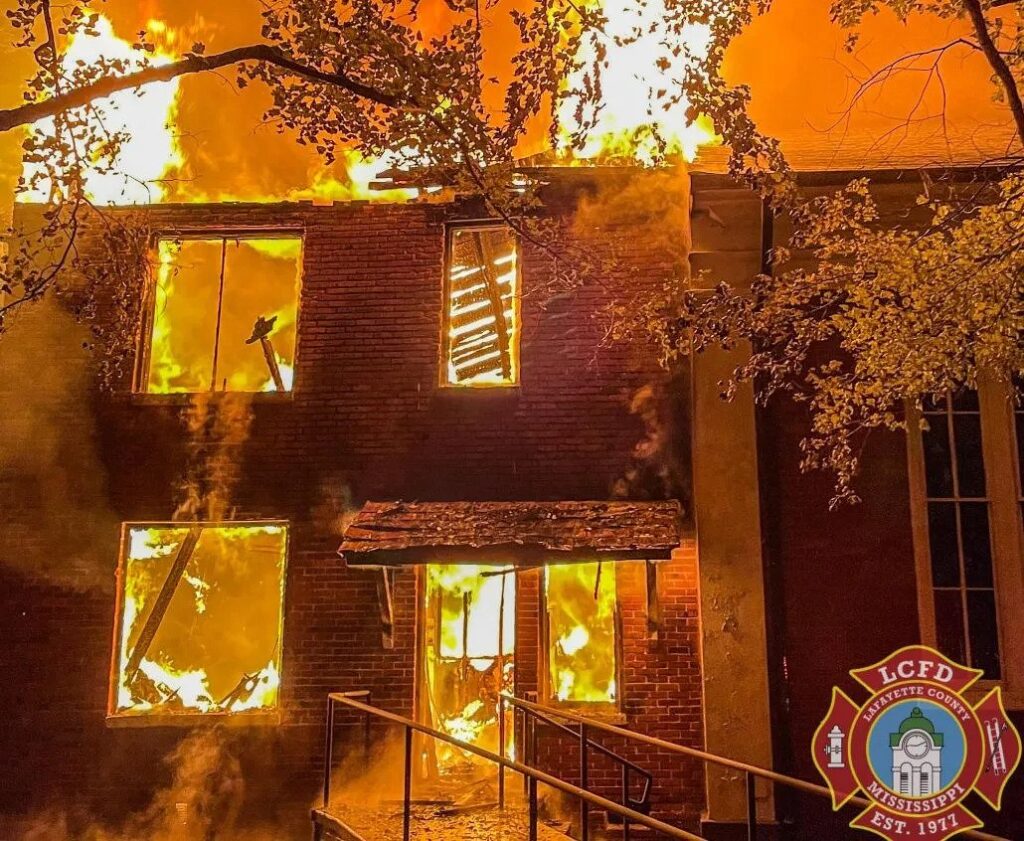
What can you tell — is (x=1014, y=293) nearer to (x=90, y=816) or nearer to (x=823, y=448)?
(x=823, y=448)

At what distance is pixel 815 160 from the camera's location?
900 cm

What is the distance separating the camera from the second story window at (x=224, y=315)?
936 cm

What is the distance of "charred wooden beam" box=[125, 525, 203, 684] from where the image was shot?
860 centimetres

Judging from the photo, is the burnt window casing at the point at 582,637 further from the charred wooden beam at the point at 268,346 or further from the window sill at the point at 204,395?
the charred wooden beam at the point at 268,346

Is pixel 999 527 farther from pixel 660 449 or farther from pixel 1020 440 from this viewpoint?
pixel 660 449

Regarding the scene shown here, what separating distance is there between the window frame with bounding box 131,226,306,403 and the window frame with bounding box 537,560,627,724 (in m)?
3.49

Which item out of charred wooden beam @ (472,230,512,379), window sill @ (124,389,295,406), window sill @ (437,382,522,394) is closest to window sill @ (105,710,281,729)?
window sill @ (124,389,295,406)

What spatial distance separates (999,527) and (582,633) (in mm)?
3972

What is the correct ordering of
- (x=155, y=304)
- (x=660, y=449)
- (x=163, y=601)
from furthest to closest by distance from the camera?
(x=155, y=304), (x=163, y=601), (x=660, y=449)

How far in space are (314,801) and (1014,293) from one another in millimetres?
7397

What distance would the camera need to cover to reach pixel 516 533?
299 inches

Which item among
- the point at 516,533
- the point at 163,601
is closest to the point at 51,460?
the point at 163,601

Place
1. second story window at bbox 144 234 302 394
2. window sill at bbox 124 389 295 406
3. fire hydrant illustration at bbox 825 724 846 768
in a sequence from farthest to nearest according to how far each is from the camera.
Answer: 1. second story window at bbox 144 234 302 394
2. window sill at bbox 124 389 295 406
3. fire hydrant illustration at bbox 825 724 846 768

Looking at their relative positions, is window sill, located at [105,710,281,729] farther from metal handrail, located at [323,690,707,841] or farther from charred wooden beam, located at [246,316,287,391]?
charred wooden beam, located at [246,316,287,391]
